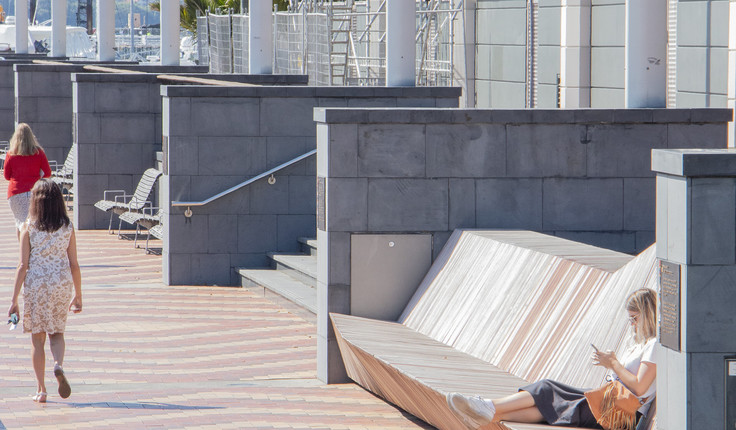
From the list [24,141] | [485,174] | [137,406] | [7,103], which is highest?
[7,103]

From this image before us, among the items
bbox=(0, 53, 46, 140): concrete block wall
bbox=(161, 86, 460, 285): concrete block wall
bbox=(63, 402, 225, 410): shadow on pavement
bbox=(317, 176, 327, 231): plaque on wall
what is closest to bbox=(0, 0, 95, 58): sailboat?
bbox=(0, 53, 46, 140): concrete block wall

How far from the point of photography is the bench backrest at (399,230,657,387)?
6.65 metres

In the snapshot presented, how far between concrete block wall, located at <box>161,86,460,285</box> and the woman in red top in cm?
153

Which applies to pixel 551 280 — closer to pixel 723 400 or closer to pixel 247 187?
pixel 723 400

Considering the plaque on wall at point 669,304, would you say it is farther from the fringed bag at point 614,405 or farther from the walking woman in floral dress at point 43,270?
the walking woman in floral dress at point 43,270

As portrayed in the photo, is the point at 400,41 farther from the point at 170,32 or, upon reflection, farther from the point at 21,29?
the point at 21,29

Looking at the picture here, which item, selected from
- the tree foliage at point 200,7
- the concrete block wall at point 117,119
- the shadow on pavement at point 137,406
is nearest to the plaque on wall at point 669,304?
the shadow on pavement at point 137,406

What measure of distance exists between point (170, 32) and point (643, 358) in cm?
1611

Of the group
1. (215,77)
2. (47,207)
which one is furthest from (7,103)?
(47,207)

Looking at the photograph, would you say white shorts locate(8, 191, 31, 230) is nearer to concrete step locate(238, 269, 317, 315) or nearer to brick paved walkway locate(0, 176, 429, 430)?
brick paved walkway locate(0, 176, 429, 430)

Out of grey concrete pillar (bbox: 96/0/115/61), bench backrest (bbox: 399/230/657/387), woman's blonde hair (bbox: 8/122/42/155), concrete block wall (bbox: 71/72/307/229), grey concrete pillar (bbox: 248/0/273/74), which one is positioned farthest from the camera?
grey concrete pillar (bbox: 96/0/115/61)

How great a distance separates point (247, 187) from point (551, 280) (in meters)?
6.49

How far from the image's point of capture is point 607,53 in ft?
56.2

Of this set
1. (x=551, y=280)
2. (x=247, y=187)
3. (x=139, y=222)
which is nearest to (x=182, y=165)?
(x=247, y=187)
